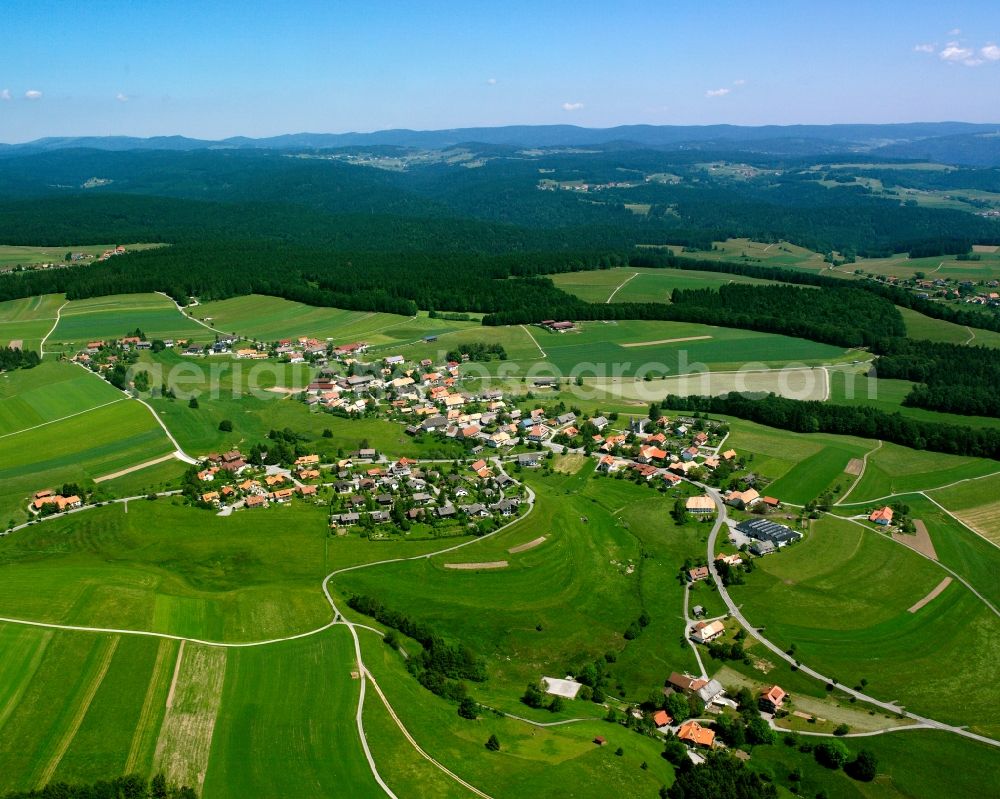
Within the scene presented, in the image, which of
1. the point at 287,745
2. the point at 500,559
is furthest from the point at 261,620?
the point at 500,559

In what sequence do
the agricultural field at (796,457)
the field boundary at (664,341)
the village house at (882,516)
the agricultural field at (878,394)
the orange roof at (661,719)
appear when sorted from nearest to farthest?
1. the orange roof at (661,719)
2. the village house at (882,516)
3. the agricultural field at (796,457)
4. the agricultural field at (878,394)
5. the field boundary at (664,341)

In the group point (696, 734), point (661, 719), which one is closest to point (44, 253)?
point (661, 719)

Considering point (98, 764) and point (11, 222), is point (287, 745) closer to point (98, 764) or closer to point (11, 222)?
point (98, 764)

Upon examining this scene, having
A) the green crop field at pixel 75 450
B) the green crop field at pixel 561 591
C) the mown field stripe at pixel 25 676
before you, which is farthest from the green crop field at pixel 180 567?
the green crop field at pixel 75 450

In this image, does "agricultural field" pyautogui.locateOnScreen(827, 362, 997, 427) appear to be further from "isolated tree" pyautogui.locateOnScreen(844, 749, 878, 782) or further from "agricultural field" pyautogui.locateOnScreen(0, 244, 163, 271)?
"agricultural field" pyautogui.locateOnScreen(0, 244, 163, 271)

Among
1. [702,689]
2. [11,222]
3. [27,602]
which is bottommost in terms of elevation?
[702,689]

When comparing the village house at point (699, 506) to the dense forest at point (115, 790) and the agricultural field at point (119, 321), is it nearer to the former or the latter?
the dense forest at point (115, 790)
